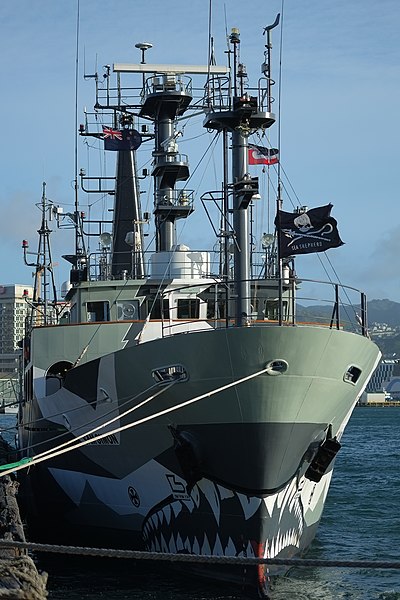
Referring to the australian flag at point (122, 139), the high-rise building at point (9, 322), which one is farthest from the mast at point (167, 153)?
the high-rise building at point (9, 322)

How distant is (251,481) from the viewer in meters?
15.1

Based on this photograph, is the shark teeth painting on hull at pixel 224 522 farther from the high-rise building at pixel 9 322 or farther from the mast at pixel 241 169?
the high-rise building at pixel 9 322

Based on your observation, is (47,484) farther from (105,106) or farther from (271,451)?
(105,106)

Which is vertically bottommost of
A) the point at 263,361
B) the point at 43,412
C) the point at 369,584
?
the point at 369,584

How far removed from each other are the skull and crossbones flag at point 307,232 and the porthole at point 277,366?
5.53ft

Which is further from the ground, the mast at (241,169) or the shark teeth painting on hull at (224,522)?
the mast at (241,169)

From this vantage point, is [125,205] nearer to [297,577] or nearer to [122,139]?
[122,139]

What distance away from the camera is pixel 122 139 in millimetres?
26203

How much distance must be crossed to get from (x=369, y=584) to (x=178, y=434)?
4.69m

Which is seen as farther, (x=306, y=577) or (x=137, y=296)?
(x=137, y=296)

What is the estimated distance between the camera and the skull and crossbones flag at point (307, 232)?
15242 millimetres

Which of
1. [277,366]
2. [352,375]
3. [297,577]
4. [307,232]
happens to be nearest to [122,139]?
[307,232]

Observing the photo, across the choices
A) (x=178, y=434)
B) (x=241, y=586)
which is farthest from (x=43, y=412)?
(x=241, y=586)

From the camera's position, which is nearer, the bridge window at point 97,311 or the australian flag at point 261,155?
the australian flag at point 261,155
